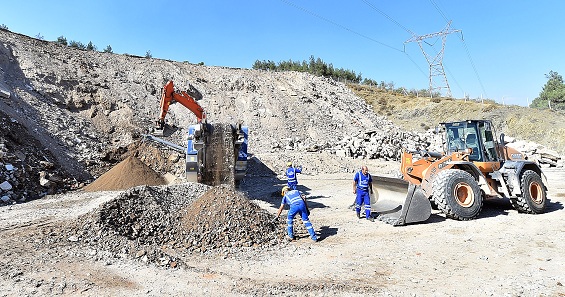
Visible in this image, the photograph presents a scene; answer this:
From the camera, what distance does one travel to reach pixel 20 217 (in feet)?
25.5

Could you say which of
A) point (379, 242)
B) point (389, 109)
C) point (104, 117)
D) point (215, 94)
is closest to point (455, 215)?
point (379, 242)

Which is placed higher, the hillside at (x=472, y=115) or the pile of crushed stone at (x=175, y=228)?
the hillside at (x=472, y=115)

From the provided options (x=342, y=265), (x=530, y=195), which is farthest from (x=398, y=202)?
(x=342, y=265)

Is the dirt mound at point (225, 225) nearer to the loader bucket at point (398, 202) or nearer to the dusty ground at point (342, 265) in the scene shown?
the dusty ground at point (342, 265)

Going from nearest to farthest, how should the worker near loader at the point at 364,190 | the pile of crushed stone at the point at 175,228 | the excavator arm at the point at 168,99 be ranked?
the pile of crushed stone at the point at 175,228
the worker near loader at the point at 364,190
the excavator arm at the point at 168,99

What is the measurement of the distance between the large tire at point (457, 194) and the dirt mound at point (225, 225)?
317 centimetres

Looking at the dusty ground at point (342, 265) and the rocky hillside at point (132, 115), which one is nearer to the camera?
the dusty ground at point (342, 265)

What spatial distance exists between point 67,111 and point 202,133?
40.5ft

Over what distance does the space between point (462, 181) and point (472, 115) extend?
28.5 m

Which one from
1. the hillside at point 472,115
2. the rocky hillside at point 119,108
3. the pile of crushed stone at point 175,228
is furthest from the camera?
the hillside at point 472,115

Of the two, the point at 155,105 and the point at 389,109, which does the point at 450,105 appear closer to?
the point at 389,109

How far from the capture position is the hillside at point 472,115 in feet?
82.8

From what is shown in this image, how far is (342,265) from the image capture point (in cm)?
519

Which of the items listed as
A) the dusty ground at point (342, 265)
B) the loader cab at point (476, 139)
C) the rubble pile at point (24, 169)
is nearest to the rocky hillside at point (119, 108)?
the rubble pile at point (24, 169)
